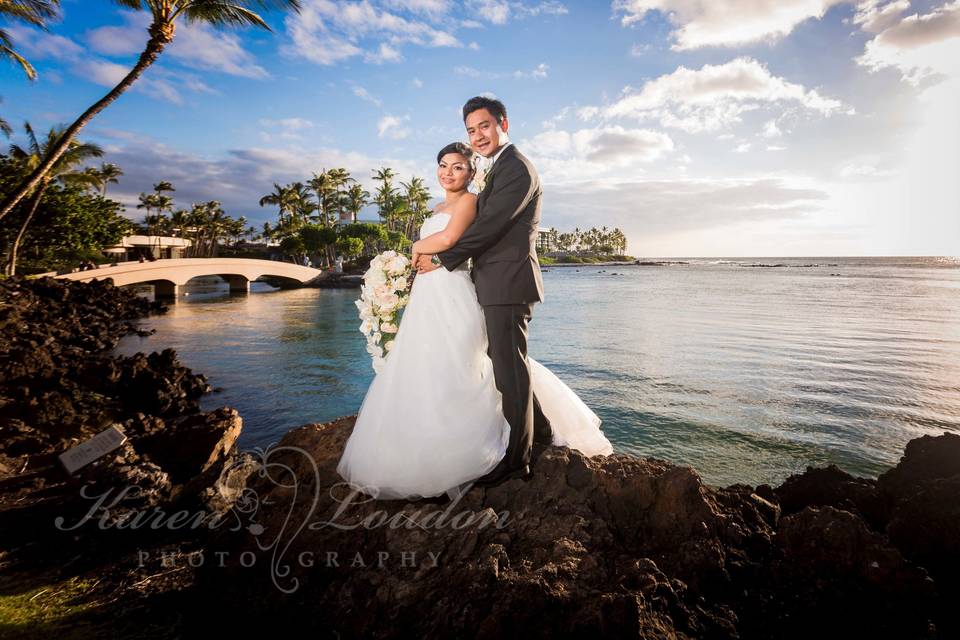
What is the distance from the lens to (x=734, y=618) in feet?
6.66

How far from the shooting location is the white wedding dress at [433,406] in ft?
9.69

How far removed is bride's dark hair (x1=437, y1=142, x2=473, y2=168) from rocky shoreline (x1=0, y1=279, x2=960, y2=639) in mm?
2165

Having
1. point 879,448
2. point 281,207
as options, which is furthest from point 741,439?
point 281,207

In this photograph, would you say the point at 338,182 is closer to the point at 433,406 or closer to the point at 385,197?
the point at 385,197

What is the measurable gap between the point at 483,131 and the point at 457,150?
0.23 m

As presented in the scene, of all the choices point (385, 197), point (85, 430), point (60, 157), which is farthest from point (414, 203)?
point (85, 430)

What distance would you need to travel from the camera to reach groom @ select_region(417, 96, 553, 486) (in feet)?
9.89

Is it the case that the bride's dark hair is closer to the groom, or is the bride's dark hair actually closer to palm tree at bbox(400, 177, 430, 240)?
the groom

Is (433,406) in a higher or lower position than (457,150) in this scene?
lower

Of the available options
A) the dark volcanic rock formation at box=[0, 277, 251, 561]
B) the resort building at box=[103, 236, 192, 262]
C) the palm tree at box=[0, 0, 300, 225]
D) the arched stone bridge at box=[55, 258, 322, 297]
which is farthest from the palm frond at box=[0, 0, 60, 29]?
the resort building at box=[103, 236, 192, 262]

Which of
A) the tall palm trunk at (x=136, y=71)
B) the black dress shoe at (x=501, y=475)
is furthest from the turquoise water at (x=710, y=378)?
the tall palm trunk at (x=136, y=71)

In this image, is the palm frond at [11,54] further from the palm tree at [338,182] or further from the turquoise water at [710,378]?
the palm tree at [338,182]

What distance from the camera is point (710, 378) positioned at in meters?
10.8

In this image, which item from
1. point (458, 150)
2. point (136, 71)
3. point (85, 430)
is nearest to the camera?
point (458, 150)
